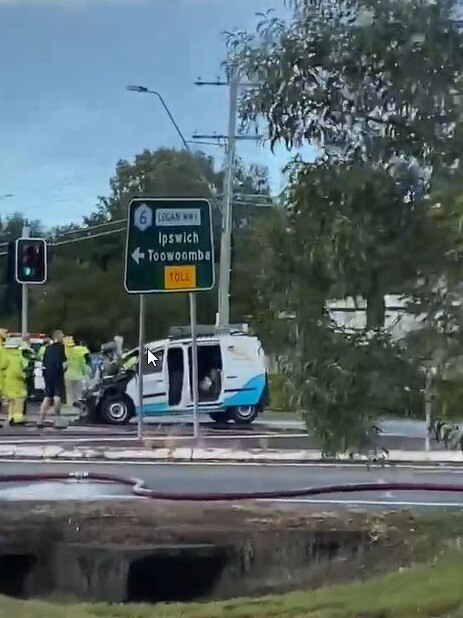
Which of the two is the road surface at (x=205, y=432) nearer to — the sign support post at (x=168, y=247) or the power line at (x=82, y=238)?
the sign support post at (x=168, y=247)

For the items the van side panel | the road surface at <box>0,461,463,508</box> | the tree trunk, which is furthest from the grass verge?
Result: the van side panel

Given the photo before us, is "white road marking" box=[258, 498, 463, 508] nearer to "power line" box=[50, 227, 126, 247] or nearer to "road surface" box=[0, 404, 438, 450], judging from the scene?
"road surface" box=[0, 404, 438, 450]

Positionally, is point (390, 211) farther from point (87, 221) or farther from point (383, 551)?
point (87, 221)

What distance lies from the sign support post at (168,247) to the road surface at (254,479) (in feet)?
8.71

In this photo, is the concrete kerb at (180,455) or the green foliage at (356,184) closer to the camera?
the green foliage at (356,184)

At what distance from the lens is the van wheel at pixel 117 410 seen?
24.8 metres

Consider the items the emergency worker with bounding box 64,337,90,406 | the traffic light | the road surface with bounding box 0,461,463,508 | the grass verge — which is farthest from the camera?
the emergency worker with bounding box 64,337,90,406

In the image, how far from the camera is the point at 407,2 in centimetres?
659

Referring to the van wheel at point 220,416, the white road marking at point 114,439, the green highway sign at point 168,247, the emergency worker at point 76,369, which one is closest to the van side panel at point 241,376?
the van wheel at point 220,416

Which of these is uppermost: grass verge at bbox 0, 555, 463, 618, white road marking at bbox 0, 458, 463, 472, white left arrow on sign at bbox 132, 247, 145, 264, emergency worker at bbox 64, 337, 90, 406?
white left arrow on sign at bbox 132, 247, 145, 264

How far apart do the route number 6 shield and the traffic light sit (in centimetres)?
826

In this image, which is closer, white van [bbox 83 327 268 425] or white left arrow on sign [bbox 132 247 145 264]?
white left arrow on sign [bbox 132 247 145 264]

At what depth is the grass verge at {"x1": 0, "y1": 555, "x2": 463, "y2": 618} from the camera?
7.62 metres

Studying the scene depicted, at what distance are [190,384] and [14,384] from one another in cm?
343
